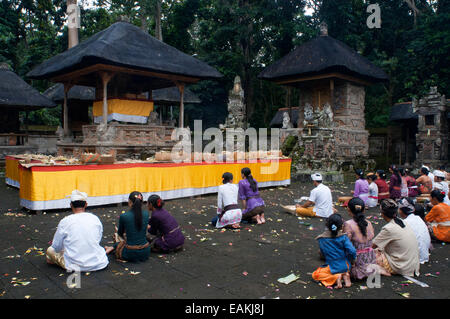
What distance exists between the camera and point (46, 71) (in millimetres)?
16344

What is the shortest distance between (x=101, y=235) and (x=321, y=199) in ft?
17.3

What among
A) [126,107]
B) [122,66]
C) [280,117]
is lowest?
[126,107]

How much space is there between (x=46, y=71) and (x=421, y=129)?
2061 cm

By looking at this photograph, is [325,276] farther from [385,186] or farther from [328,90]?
[328,90]

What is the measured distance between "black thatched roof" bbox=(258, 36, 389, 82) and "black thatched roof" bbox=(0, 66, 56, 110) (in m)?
13.7

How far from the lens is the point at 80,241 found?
4797 millimetres

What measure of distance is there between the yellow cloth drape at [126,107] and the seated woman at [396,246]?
13810 millimetres

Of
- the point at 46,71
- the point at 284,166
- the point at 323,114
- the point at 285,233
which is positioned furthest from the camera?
the point at 323,114

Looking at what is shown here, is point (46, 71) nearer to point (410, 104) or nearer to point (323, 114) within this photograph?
point (323, 114)

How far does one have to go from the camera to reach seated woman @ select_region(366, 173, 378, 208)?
9.72 metres

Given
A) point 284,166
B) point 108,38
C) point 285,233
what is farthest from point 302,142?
point 285,233

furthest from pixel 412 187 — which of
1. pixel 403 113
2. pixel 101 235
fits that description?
pixel 403 113

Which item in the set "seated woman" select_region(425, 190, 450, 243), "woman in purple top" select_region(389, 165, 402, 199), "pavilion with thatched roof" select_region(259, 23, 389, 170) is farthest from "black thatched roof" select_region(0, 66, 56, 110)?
"seated woman" select_region(425, 190, 450, 243)

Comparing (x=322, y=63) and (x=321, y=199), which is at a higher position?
(x=322, y=63)
